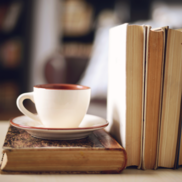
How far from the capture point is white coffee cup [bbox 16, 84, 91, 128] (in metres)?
0.49

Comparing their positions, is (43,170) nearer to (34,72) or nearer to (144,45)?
(144,45)

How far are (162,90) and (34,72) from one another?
322cm

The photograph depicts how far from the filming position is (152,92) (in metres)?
0.45

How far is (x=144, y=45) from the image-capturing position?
0.45 meters

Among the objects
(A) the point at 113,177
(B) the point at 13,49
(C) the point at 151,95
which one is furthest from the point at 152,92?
(B) the point at 13,49

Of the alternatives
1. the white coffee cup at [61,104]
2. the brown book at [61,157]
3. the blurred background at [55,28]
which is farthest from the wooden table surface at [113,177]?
the blurred background at [55,28]

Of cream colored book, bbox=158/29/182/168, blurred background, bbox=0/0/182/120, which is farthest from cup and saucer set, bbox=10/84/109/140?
blurred background, bbox=0/0/182/120

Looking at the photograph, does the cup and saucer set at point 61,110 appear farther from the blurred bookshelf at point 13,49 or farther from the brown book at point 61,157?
the blurred bookshelf at point 13,49

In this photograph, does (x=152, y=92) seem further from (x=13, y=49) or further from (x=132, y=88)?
(x=13, y=49)

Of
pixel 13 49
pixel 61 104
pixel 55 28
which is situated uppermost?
pixel 55 28

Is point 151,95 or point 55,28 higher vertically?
point 55,28

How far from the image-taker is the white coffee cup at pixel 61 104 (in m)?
0.49

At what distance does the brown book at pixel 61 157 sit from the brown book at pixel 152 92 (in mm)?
59

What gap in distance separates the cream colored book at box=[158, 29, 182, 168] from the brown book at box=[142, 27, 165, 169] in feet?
0.04
